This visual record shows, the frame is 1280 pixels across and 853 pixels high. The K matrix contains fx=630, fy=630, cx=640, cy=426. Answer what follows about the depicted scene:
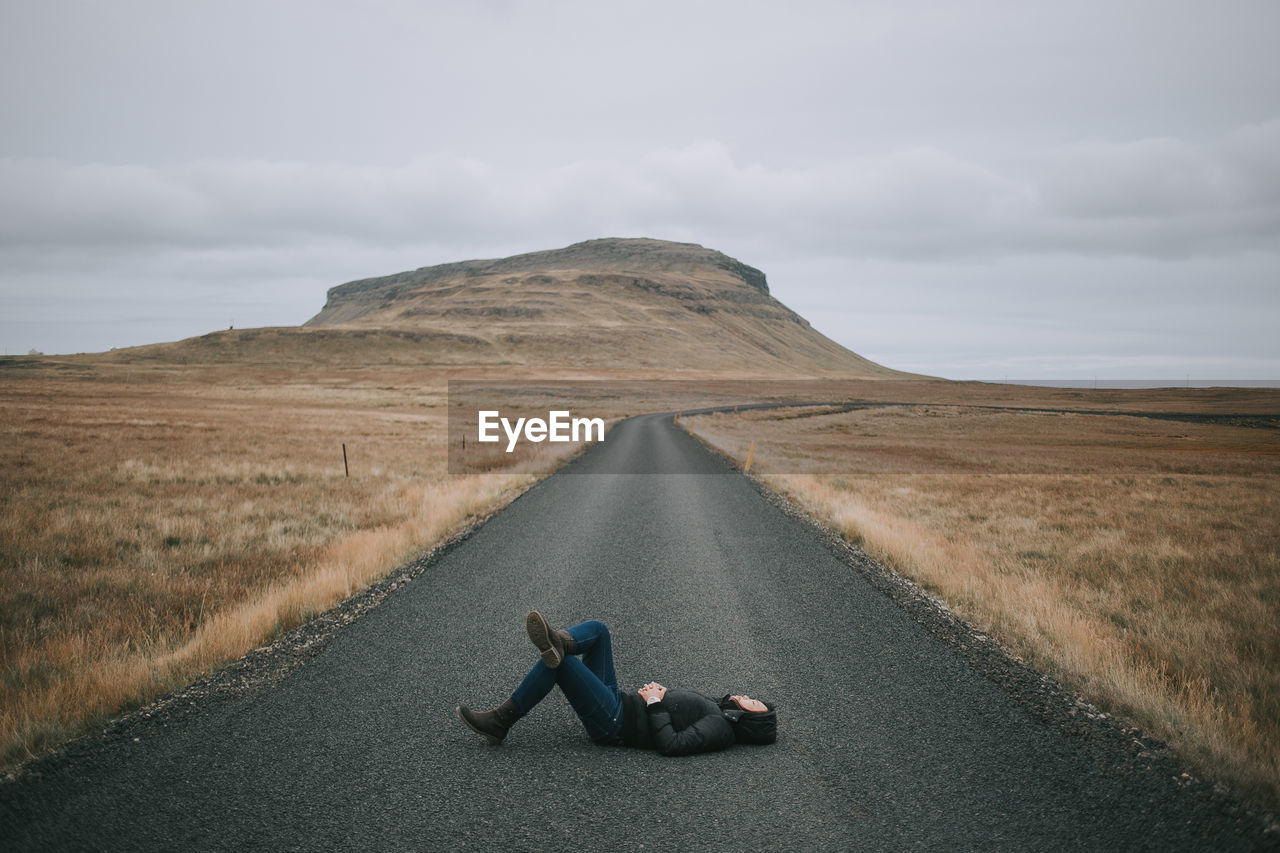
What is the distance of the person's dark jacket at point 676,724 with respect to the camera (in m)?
4.32

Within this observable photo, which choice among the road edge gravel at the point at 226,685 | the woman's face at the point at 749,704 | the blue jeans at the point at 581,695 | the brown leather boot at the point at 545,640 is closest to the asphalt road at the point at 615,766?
the road edge gravel at the point at 226,685

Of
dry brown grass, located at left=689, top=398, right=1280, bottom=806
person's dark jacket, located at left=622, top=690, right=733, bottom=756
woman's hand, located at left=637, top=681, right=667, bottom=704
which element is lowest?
dry brown grass, located at left=689, top=398, right=1280, bottom=806

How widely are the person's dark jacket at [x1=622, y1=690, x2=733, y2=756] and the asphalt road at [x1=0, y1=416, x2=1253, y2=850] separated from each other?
108 millimetres

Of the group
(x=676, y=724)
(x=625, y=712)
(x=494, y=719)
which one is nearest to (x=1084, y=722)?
(x=676, y=724)

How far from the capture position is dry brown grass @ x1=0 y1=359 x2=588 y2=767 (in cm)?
567

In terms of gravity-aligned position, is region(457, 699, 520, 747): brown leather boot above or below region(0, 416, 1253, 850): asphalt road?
above

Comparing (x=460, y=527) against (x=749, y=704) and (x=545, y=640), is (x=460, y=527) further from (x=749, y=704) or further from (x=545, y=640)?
(x=749, y=704)

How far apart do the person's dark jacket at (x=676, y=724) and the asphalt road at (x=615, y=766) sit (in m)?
0.11

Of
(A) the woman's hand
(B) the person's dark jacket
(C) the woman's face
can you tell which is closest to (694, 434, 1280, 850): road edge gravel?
(C) the woman's face

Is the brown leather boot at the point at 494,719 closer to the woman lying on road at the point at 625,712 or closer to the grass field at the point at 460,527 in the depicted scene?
the woman lying on road at the point at 625,712

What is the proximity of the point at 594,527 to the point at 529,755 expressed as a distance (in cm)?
788

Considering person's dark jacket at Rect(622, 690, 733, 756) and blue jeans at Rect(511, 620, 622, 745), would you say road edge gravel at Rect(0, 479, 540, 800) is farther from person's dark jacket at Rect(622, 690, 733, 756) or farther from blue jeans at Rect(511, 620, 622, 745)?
person's dark jacket at Rect(622, 690, 733, 756)

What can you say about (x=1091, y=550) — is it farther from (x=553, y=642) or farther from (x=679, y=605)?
(x=553, y=642)

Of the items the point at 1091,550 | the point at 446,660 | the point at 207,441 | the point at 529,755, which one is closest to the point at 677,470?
the point at 1091,550
